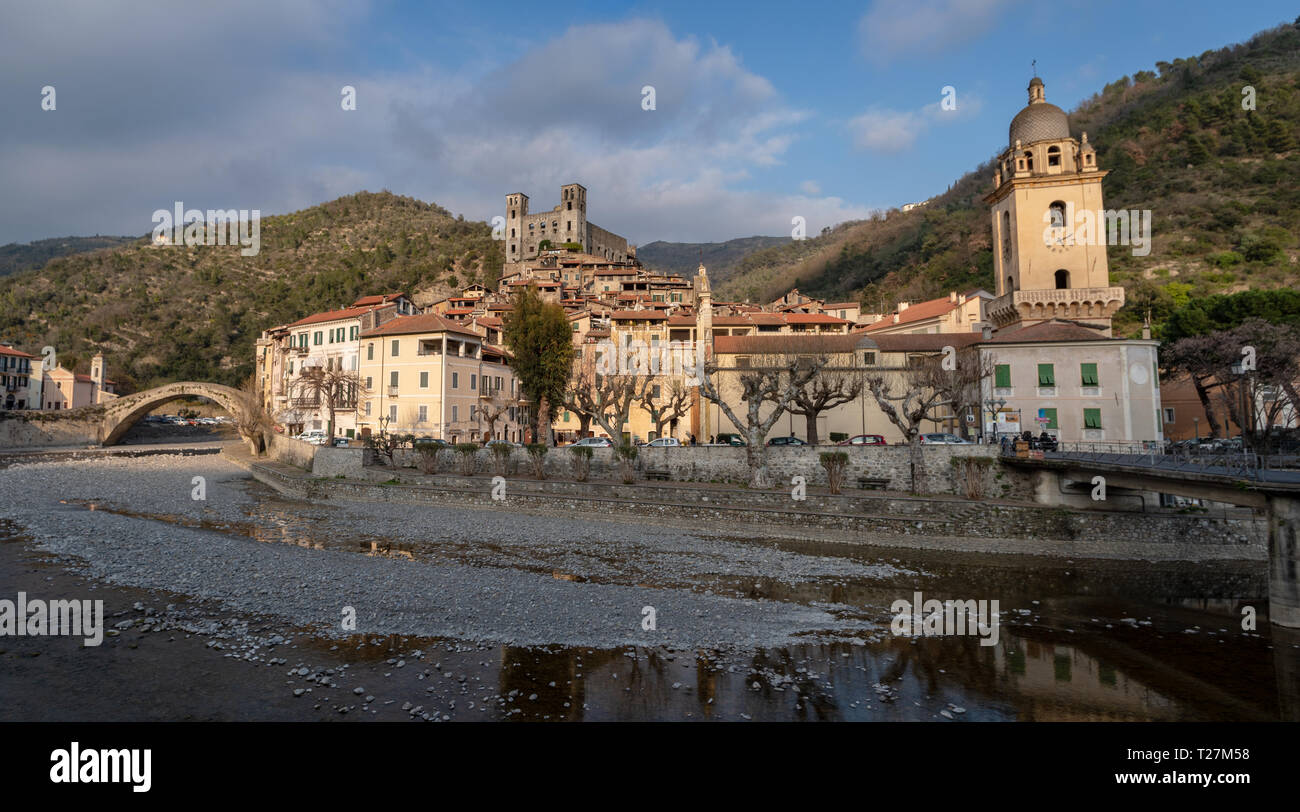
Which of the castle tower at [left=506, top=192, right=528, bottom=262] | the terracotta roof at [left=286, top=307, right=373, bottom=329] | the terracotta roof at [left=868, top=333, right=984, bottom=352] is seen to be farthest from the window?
the castle tower at [left=506, top=192, right=528, bottom=262]

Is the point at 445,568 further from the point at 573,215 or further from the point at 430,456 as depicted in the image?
the point at 573,215

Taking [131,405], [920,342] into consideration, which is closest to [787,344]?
[920,342]

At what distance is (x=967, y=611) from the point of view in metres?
14.1

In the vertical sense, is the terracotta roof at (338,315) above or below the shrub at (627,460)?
above

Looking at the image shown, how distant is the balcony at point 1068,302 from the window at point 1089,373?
25.9 feet

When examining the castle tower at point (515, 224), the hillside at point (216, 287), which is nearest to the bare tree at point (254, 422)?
the hillside at point (216, 287)

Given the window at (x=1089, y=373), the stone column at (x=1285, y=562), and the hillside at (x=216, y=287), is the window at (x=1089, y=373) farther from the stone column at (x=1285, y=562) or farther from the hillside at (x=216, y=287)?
the hillside at (x=216, y=287)

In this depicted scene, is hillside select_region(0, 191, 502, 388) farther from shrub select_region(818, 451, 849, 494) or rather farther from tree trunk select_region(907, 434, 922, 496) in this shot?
tree trunk select_region(907, 434, 922, 496)

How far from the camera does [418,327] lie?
142 feet

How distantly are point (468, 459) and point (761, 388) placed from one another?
1690 centimetres

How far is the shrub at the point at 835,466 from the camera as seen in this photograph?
81.9 ft

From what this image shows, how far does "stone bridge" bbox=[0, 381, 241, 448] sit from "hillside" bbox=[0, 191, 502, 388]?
24726mm

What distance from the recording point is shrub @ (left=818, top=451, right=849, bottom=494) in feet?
81.9
